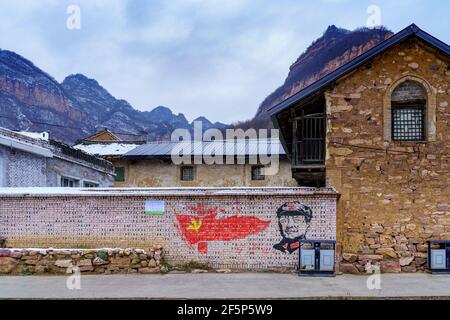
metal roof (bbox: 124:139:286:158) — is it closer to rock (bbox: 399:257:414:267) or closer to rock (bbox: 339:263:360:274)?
rock (bbox: 399:257:414:267)

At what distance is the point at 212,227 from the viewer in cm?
1397

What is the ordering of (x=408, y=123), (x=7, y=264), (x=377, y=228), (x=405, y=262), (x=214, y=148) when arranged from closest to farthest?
(x=7, y=264)
(x=405, y=262)
(x=377, y=228)
(x=408, y=123)
(x=214, y=148)

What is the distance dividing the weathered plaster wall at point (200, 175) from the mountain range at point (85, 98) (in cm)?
3949

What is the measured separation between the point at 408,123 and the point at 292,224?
4821mm

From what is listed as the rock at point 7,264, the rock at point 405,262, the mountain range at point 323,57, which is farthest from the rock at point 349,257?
the mountain range at point 323,57

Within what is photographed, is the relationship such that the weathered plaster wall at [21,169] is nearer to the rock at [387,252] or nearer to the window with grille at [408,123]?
the rock at [387,252]

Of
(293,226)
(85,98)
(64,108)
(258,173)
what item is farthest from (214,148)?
(85,98)

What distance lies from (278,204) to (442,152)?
511cm

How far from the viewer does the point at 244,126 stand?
72375 mm

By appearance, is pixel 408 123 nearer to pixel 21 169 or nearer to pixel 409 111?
pixel 409 111

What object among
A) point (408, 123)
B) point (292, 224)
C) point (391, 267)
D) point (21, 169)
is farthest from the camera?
point (21, 169)

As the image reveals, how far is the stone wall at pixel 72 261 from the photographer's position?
13266 millimetres
